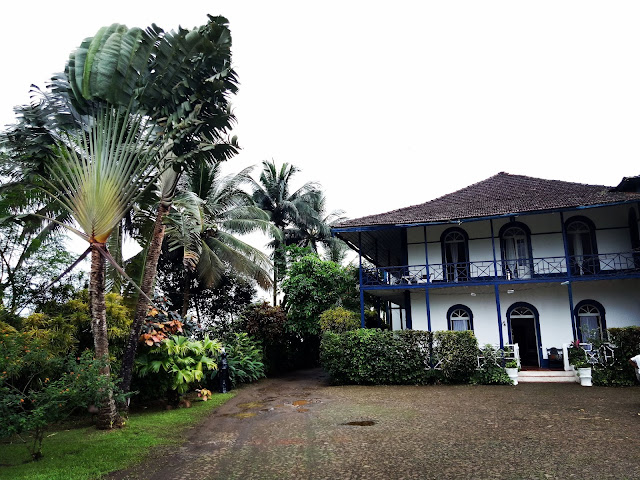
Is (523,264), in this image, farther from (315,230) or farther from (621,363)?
(315,230)

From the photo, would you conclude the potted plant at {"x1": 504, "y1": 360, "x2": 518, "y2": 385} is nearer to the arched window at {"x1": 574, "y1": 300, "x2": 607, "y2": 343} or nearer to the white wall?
the white wall

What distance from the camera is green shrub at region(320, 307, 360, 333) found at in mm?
15281

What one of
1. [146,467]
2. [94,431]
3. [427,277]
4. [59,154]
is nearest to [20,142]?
[59,154]

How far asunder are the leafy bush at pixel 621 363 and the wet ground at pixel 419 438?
2.95ft

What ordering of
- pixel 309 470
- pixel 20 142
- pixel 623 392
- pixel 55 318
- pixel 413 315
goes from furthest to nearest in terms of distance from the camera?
pixel 413 315 < pixel 623 392 < pixel 55 318 < pixel 20 142 < pixel 309 470

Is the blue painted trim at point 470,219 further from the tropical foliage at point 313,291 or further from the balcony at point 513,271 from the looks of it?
the tropical foliage at point 313,291

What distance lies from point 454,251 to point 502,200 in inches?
104

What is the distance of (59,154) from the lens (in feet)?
25.1

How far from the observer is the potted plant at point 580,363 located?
12.1 m

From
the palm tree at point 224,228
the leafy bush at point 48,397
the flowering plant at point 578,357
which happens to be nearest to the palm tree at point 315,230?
the palm tree at point 224,228

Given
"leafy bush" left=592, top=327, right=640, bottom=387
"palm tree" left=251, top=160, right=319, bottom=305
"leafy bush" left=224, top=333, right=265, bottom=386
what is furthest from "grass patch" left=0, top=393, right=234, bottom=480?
"palm tree" left=251, top=160, right=319, bottom=305

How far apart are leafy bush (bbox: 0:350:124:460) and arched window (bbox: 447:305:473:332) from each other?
12201mm

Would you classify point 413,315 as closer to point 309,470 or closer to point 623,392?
point 623,392

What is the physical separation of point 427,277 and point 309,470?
10987 mm
